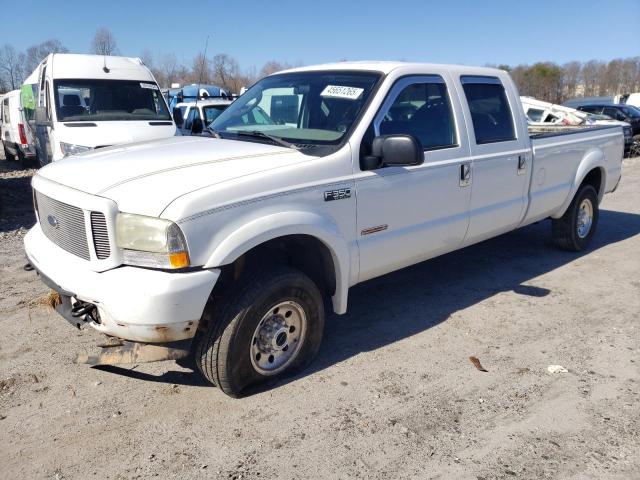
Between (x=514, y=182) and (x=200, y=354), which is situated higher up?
(x=514, y=182)

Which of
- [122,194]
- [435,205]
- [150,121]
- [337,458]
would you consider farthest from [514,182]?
[150,121]

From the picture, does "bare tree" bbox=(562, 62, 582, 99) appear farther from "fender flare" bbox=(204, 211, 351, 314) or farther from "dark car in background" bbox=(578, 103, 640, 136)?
"fender flare" bbox=(204, 211, 351, 314)

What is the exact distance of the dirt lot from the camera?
2.80m

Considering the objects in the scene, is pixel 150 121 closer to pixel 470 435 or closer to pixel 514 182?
pixel 514 182

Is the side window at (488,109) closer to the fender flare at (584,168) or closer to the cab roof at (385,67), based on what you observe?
the cab roof at (385,67)

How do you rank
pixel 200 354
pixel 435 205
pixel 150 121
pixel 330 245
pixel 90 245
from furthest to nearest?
1. pixel 150 121
2. pixel 435 205
3. pixel 330 245
4. pixel 200 354
5. pixel 90 245

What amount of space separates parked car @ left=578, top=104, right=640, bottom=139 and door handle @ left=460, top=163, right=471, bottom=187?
56.4 feet

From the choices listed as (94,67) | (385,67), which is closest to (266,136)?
(385,67)

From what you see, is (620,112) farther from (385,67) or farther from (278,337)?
(278,337)

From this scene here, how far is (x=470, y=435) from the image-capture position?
3025mm

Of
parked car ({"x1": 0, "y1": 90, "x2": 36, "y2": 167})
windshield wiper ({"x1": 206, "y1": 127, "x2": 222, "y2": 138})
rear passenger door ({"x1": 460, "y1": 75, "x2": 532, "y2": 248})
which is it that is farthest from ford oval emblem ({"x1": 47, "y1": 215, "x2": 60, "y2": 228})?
parked car ({"x1": 0, "y1": 90, "x2": 36, "y2": 167})

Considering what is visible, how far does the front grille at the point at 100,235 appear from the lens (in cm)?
291

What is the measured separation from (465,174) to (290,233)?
1868 millimetres

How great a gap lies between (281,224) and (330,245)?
0.44 metres
